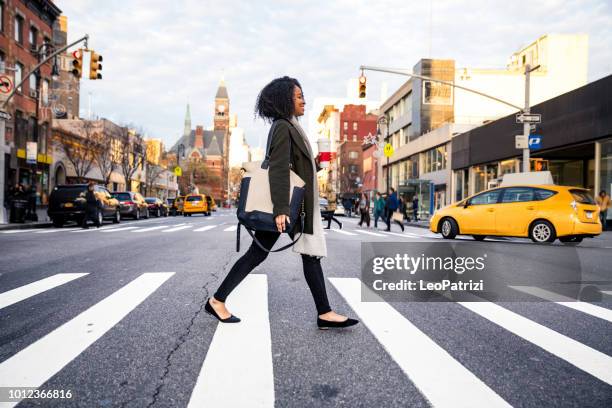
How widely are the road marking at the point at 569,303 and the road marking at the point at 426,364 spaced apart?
1894 mm

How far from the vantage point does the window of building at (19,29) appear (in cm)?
3006

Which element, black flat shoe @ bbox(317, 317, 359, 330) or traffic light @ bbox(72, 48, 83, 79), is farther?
traffic light @ bbox(72, 48, 83, 79)

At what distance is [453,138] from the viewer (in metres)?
35.9

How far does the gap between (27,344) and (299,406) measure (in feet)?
6.93

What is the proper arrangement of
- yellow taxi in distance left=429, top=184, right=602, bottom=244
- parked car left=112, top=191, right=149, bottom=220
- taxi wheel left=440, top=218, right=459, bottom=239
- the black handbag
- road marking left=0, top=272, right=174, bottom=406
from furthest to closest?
1. parked car left=112, top=191, right=149, bottom=220
2. taxi wheel left=440, top=218, right=459, bottom=239
3. yellow taxi in distance left=429, top=184, right=602, bottom=244
4. the black handbag
5. road marking left=0, top=272, right=174, bottom=406

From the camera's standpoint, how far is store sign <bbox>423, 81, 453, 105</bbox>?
41031 millimetres

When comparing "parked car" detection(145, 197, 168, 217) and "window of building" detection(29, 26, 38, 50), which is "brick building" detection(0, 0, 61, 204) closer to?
"window of building" detection(29, 26, 38, 50)

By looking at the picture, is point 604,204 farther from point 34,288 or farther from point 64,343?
point 64,343

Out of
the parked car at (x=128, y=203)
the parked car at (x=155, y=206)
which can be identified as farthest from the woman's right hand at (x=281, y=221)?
the parked car at (x=155, y=206)

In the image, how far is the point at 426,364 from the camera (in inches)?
118

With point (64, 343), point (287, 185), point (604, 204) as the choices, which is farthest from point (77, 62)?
point (604, 204)

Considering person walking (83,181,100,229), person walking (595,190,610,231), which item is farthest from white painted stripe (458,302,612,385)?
person walking (595,190,610,231)

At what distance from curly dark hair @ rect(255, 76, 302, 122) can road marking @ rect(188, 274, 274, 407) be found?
Answer: 5.65ft

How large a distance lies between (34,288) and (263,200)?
3.46 m
